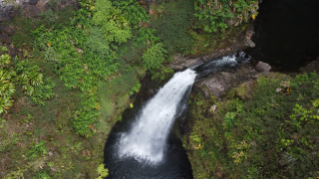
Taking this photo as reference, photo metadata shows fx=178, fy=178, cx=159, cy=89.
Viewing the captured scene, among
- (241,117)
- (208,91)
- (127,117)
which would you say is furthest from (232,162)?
(127,117)

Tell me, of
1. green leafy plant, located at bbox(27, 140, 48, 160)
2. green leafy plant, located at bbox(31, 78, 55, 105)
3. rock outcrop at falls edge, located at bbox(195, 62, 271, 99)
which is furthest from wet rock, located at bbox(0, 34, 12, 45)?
rock outcrop at falls edge, located at bbox(195, 62, 271, 99)

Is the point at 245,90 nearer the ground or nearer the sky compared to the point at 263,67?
nearer the ground

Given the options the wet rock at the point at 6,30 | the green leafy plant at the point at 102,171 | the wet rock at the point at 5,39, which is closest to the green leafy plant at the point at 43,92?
the wet rock at the point at 5,39

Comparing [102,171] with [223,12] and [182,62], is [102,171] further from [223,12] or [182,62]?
[223,12]

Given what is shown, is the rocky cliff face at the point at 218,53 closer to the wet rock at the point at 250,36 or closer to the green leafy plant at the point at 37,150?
the wet rock at the point at 250,36

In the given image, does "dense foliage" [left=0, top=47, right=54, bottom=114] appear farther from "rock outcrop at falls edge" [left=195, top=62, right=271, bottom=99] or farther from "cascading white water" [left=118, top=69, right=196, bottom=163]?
"rock outcrop at falls edge" [left=195, top=62, right=271, bottom=99]

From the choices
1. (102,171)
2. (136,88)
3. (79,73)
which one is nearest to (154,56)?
(136,88)
